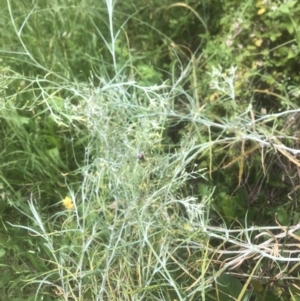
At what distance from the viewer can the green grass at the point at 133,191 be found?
3.89 ft

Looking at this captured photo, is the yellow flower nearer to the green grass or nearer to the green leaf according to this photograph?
the green grass

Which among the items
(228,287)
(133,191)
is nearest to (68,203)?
(133,191)

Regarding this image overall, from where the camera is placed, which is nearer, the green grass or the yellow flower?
the green grass

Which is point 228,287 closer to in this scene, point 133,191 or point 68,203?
point 133,191

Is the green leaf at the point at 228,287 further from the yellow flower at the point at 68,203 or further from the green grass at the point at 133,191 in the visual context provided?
the yellow flower at the point at 68,203

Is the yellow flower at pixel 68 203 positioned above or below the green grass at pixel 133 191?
below

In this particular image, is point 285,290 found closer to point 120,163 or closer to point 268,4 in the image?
point 120,163

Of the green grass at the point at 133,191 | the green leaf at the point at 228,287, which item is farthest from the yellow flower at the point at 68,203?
the green leaf at the point at 228,287

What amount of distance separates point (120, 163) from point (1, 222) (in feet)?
1.19

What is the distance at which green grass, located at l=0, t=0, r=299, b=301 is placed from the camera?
119cm

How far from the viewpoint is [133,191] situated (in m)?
1.23

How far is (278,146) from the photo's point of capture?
132 centimetres

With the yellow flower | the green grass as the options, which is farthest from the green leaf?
the yellow flower

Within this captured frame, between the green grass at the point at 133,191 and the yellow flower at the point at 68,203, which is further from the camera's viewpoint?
the yellow flower at the point at 68,203
